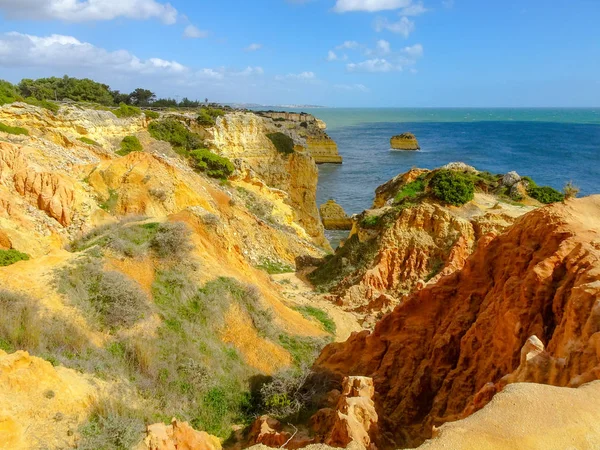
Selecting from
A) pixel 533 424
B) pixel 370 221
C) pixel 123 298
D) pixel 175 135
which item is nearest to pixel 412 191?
pixel 370 221

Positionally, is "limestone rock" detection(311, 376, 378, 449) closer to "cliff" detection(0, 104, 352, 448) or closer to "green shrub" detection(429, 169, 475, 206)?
"cliff" detection(0, 104, 352, 448)

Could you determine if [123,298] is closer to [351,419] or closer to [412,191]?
[351,419]

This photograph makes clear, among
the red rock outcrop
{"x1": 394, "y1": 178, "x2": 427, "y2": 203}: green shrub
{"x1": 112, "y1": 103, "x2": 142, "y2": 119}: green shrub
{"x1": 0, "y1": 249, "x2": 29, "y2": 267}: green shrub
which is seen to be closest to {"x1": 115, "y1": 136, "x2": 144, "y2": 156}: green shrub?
{"x1": 112, "y1": 103, "x2": 142, "y2": 119}: green shrub

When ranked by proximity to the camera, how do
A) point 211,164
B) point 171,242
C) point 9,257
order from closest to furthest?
1. point 9,257
2. point 171,242
3. point 211,164

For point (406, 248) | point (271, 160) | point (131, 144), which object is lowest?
point (406, 248)

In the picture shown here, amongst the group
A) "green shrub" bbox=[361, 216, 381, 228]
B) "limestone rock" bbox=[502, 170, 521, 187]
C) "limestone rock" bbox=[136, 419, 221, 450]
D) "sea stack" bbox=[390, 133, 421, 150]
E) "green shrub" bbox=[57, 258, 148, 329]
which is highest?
"sea stack" bbox=[390, 133, 421, 150]

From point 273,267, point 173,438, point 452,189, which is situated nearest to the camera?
point 173,438
